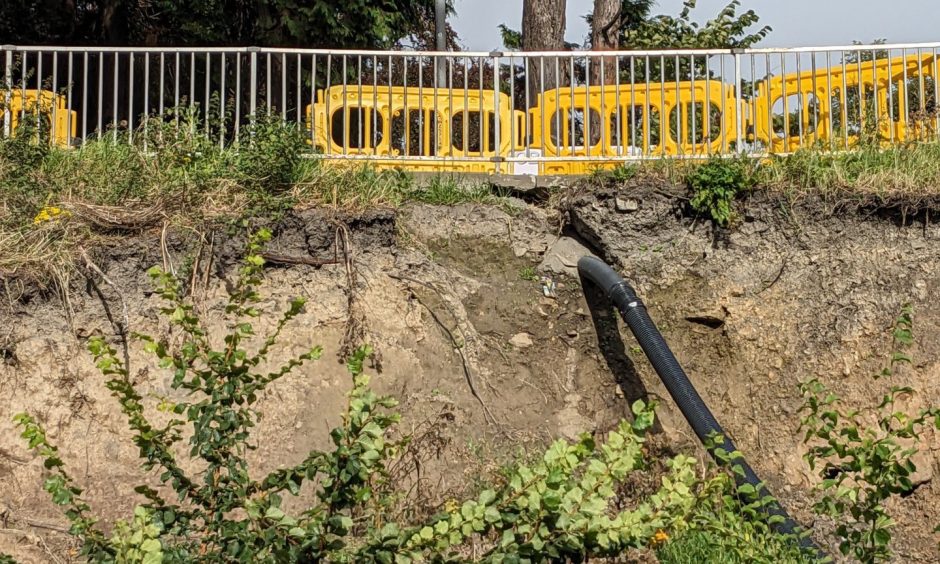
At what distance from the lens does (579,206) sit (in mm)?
7258

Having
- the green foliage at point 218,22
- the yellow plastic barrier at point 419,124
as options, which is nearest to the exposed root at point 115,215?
the yellow plastic barrier at point 419,124

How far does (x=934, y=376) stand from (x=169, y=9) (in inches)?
385

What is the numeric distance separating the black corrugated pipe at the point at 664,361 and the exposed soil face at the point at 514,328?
1.62ft

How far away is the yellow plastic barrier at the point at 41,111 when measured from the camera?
7027 mm

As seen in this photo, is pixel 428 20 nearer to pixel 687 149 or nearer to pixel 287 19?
pixel 287 19

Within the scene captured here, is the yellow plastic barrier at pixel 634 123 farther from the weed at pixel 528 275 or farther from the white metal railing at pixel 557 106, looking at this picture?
the weed at pixel 528 275

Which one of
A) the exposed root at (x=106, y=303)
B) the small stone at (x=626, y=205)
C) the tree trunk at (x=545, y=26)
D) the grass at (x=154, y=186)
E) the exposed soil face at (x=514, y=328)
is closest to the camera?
the exposed soil face at (x=514, y=328)

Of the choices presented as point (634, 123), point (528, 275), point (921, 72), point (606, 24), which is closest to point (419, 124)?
point (528, 275)

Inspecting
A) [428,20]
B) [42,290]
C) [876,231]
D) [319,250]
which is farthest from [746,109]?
[428,20]

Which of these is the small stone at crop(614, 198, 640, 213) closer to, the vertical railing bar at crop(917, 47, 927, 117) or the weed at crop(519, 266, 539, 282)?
the weed at crop(519, 266, 539, 282)

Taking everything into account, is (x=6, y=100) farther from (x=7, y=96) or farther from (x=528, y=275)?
(x=528, y=275)

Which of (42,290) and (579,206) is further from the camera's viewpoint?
(579,206)

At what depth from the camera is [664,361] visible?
5957 mm

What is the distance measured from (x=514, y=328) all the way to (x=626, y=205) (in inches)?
53.0
